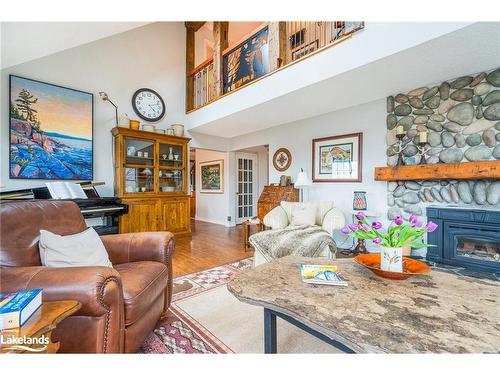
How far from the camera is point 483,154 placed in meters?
2.43

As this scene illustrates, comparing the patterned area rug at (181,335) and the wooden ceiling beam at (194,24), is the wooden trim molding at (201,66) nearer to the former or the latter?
the wooden ceiling beam at (194,24)

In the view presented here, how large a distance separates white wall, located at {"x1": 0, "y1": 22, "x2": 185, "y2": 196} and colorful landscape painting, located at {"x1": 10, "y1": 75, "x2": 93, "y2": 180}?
10cm

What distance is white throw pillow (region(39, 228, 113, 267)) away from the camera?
1.26m

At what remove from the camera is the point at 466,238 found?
247 cm

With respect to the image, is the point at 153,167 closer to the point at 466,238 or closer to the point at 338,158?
the point at 338,158

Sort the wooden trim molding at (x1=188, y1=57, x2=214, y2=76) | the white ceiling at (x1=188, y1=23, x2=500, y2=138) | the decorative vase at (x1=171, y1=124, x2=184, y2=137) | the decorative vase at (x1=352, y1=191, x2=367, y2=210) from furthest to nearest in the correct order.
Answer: the decorative vase at (x1=171, y1=124, x2=184, y2=137) < the wooden trim molding at (x1=188, y1=57, x2=214, y2=76) < the decorative vase at (x1=352, y1=191, x2=367, y2=210) < the white ceiling at (x1=188, y1=23, x2=500, y2=138)

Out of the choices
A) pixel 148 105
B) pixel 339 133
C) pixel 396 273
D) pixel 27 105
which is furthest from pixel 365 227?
pixel 148 105

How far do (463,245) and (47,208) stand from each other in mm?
3884

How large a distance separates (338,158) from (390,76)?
1.42 m

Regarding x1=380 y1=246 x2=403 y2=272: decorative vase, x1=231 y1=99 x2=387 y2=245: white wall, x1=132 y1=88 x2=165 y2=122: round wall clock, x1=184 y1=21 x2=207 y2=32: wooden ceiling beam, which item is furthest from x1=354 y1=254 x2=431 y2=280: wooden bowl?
x1=184 y1=21 x2=207 y2=32: wooden ceiling beam

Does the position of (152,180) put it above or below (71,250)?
above

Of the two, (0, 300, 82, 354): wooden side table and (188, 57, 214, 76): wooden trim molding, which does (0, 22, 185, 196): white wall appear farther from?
(0, 300, 82, 354): wooden side table
